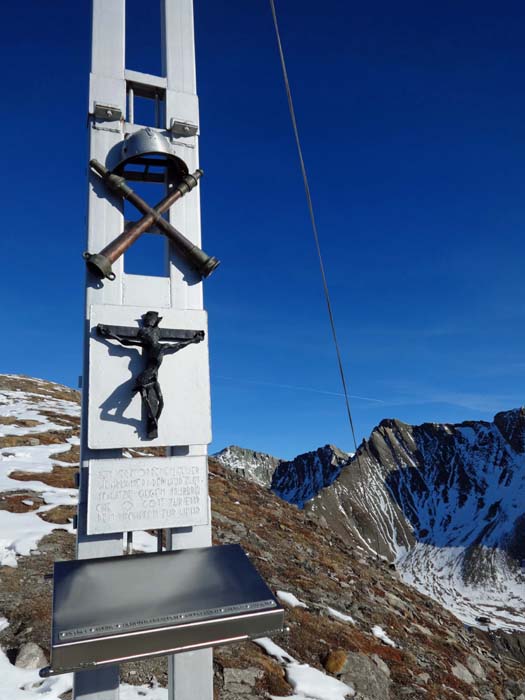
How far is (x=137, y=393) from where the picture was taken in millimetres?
5113

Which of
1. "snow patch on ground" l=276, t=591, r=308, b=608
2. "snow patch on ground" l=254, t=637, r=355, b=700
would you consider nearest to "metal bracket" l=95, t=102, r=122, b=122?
"snow patch on ground" l=254, t=637, r=355, b=700

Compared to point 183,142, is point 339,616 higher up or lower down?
lower down

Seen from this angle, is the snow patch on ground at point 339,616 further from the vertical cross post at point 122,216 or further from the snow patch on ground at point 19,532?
the vertical cross post at point 122,216

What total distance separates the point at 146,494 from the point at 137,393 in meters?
1.04

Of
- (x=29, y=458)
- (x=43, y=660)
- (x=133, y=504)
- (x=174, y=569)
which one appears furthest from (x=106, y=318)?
(x=29, y=458)

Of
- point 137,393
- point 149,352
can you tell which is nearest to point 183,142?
point 149,352

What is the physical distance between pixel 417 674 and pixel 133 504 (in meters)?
8.94

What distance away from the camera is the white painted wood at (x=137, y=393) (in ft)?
16.3

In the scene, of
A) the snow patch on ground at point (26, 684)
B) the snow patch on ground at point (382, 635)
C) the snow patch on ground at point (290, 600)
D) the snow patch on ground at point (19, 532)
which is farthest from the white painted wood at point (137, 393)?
the snow patch on ground at point (382, 635)

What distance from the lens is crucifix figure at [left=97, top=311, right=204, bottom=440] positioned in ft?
16.5

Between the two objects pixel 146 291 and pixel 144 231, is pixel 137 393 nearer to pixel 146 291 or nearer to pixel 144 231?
pixel 146 291

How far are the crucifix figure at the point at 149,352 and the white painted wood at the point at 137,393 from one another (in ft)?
0.27

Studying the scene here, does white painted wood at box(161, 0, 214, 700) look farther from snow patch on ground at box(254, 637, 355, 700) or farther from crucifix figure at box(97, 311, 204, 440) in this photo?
snow patch on ground at box(254, 637, 355, 700)

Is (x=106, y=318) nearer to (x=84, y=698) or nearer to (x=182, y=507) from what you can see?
(x=182, y=507)
